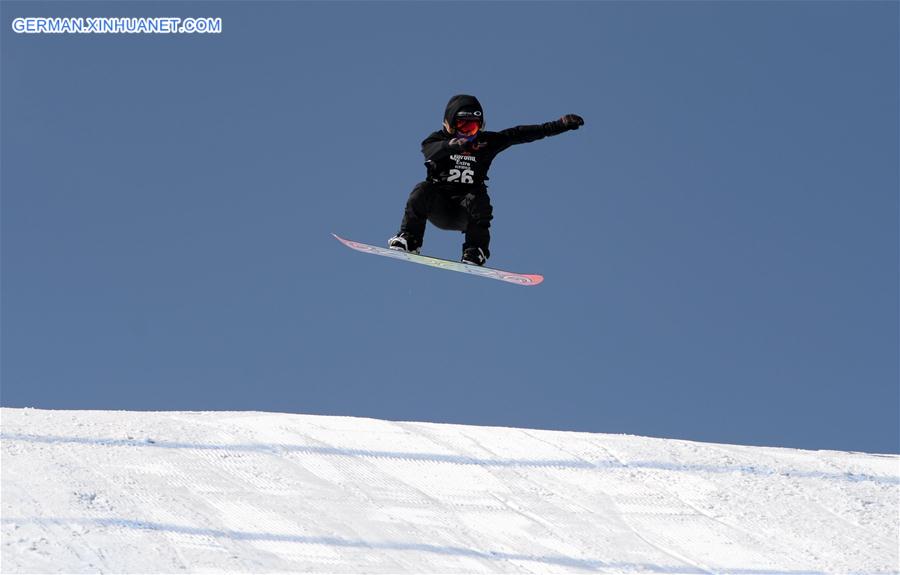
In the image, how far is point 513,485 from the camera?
30.8 ft

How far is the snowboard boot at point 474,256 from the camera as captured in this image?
10932 mm

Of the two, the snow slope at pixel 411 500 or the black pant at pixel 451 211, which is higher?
the black pant at pixel 451 211

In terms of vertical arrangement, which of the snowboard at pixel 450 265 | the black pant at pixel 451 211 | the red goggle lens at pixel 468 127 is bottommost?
the snowboard at pixel 450 265

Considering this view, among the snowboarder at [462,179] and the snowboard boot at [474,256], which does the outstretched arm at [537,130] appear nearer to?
the snowboarder at [462,179]

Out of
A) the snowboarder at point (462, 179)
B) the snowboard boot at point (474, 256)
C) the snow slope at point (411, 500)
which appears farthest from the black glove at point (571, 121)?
the snow slope at point (411, 500)

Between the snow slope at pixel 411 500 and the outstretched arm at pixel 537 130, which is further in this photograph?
the outstretched arm at pixel 537 130

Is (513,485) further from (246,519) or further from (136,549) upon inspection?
(136,549)

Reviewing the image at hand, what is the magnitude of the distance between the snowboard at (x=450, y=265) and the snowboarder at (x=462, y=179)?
5.3 inches

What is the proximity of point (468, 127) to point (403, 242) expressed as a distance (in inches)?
49.4

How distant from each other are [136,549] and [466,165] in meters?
4.99

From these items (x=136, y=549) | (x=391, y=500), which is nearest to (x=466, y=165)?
(x=391, y=500)

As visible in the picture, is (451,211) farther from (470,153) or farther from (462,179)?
(470,153)

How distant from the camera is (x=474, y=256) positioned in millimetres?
10938

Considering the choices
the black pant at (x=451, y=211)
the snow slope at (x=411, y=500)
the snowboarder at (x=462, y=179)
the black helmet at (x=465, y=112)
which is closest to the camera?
the snow slope at (x=411, y=500)
